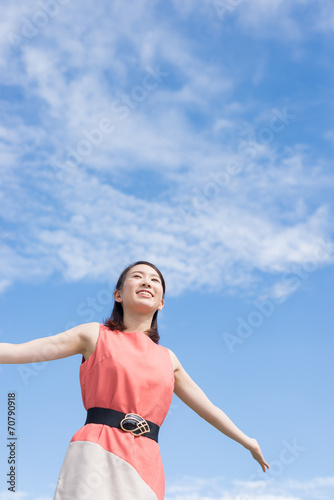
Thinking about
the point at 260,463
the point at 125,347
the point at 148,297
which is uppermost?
the point at 148,297

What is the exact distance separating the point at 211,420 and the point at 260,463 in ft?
1.70

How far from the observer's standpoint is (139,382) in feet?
10.4

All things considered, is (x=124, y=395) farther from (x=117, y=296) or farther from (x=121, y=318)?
(x=117, y=296)

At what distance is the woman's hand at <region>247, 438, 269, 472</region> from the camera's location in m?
3.76

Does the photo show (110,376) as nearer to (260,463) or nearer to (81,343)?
(81,343)

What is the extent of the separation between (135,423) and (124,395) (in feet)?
0.58

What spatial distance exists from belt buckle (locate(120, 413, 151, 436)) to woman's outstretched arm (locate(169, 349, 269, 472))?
0.65 metres

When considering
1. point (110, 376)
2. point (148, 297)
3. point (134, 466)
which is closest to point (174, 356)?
point (148, 297)

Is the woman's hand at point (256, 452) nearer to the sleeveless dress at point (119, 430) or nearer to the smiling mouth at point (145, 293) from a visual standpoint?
the sleeveless dress at point (119, 430)

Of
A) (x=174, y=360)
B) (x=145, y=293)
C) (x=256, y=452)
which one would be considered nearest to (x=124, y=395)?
(x=174, y=360)

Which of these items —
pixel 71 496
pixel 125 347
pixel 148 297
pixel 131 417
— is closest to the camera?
pixel 71 496

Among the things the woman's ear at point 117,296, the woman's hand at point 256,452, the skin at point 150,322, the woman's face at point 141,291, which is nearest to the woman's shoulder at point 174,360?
the skin at point 150,322

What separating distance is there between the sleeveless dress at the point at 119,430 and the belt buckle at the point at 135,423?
26 mm

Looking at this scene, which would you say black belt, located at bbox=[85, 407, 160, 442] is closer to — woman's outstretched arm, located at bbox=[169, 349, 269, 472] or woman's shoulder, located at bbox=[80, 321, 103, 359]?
woman's shoulder, located at bbox=[80, 321, 103, 359]
